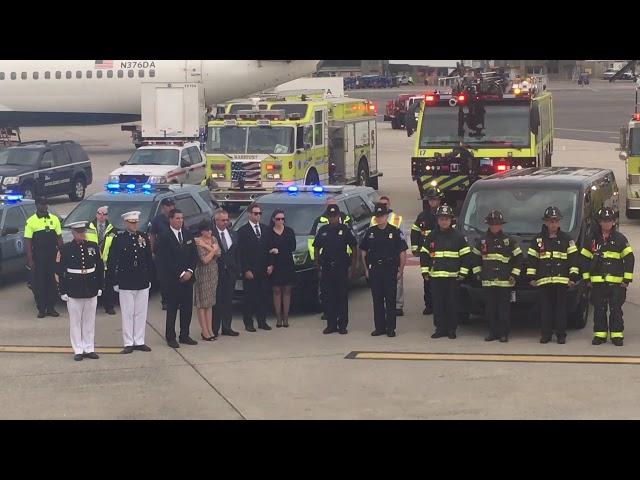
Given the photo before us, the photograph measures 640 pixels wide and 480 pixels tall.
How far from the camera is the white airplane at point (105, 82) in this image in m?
40.9

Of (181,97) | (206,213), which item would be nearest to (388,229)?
(206,213)

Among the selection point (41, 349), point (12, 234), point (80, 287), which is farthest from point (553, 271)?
point (12, 234)

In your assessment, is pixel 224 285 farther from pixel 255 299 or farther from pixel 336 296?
pixel 336 296

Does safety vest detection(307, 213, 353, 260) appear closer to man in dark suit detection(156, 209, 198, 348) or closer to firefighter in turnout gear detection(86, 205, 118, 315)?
man in dark suit detection(156, 209, 198, 348)

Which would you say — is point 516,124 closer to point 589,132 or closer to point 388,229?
point 388,229

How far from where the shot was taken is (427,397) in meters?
10.8

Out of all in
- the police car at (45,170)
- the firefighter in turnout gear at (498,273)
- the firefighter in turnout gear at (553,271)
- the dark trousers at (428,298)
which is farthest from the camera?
the police car at (45,170)

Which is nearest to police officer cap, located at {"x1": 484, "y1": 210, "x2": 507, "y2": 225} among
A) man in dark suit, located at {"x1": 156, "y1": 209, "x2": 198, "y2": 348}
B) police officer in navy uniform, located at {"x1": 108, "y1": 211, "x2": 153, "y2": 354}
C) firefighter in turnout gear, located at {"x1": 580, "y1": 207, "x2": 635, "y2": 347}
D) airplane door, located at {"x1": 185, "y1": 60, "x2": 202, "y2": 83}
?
firefighter in turnout gear, located at {"x1": 580, "y1": 207, "x2": 635, "y2": 347}

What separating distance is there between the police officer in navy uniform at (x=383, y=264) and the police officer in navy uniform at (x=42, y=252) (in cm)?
419

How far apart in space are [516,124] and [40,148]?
1150 cm

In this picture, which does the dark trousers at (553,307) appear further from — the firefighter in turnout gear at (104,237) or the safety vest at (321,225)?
the firefighter in turnout gear at (104,237)

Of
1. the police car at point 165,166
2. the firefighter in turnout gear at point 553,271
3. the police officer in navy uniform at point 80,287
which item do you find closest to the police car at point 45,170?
the police car at point 165,166

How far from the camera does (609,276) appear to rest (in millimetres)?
12812

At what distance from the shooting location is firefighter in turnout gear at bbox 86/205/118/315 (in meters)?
14.9
